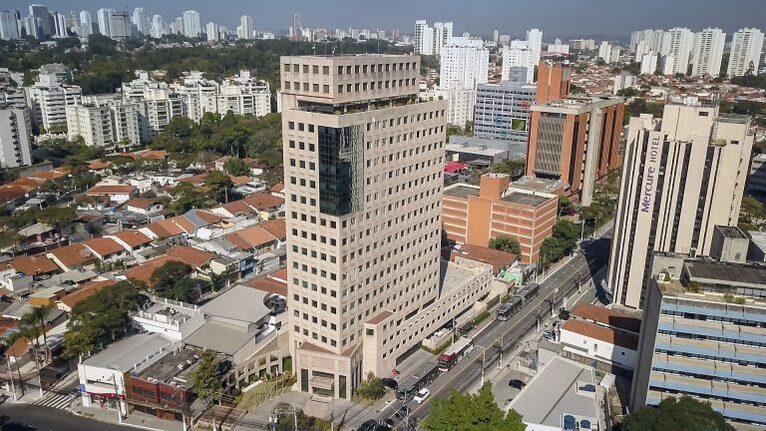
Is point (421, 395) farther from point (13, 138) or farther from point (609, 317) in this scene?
point (13, 138)

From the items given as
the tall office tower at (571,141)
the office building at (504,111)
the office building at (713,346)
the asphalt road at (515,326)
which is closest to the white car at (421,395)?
the asphalt road at (515,326)

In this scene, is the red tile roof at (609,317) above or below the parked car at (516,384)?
above

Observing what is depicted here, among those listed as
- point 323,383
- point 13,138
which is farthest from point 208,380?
point 13,138

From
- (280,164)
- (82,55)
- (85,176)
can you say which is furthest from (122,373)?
(82,55)

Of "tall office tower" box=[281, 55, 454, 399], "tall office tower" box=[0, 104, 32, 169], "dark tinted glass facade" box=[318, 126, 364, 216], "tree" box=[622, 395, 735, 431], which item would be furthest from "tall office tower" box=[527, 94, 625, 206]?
"tall office tower" box=[0, 104, 32, 169]

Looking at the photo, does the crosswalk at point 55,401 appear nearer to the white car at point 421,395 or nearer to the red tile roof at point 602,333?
the white car at point 421,395

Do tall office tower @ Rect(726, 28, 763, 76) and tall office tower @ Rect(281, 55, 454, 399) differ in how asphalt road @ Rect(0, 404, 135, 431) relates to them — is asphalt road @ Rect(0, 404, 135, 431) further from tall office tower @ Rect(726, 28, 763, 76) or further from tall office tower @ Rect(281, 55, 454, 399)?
tall office tower @ Rect(726, 28, 763, 76)

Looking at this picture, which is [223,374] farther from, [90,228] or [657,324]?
[90,228]
